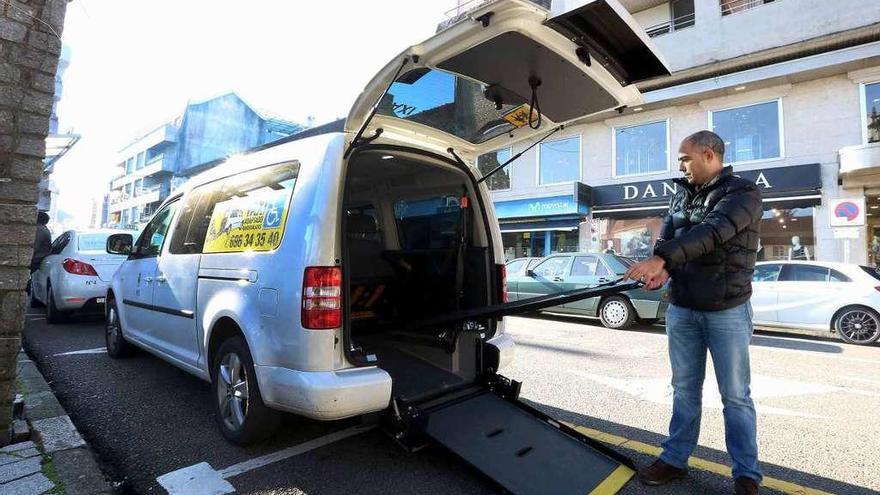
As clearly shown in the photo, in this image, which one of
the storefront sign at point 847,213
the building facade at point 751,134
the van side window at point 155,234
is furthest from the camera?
the building facade at point 751,134

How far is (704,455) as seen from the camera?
3.15 m

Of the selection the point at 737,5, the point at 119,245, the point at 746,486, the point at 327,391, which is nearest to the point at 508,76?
the point at 327,391

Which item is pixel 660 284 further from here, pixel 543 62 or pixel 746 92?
pixel 746 92

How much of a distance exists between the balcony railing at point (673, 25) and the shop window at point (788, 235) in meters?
6.43

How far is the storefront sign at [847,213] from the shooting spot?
10206 mm

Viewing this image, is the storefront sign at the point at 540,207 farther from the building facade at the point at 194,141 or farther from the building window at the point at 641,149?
the building facade at the point at 194,141

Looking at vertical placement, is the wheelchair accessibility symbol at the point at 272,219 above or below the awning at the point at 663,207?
below

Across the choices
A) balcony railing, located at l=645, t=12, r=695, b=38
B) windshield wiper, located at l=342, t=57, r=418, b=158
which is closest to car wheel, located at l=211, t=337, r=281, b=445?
windshield wiper, located at l=342, t=57, r=418, b=158

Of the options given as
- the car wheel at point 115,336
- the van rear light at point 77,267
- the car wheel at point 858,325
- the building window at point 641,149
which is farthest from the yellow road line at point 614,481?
the building window at point 641,149

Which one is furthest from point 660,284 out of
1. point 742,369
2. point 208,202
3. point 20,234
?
point 20,234

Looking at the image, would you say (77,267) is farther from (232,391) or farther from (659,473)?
(659,473)

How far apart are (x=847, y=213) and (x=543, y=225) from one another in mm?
8212

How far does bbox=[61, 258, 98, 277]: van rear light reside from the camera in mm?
7047

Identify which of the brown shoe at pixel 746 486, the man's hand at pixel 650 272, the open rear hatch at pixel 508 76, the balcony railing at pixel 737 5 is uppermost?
the balcony railing at pixel 737 5
